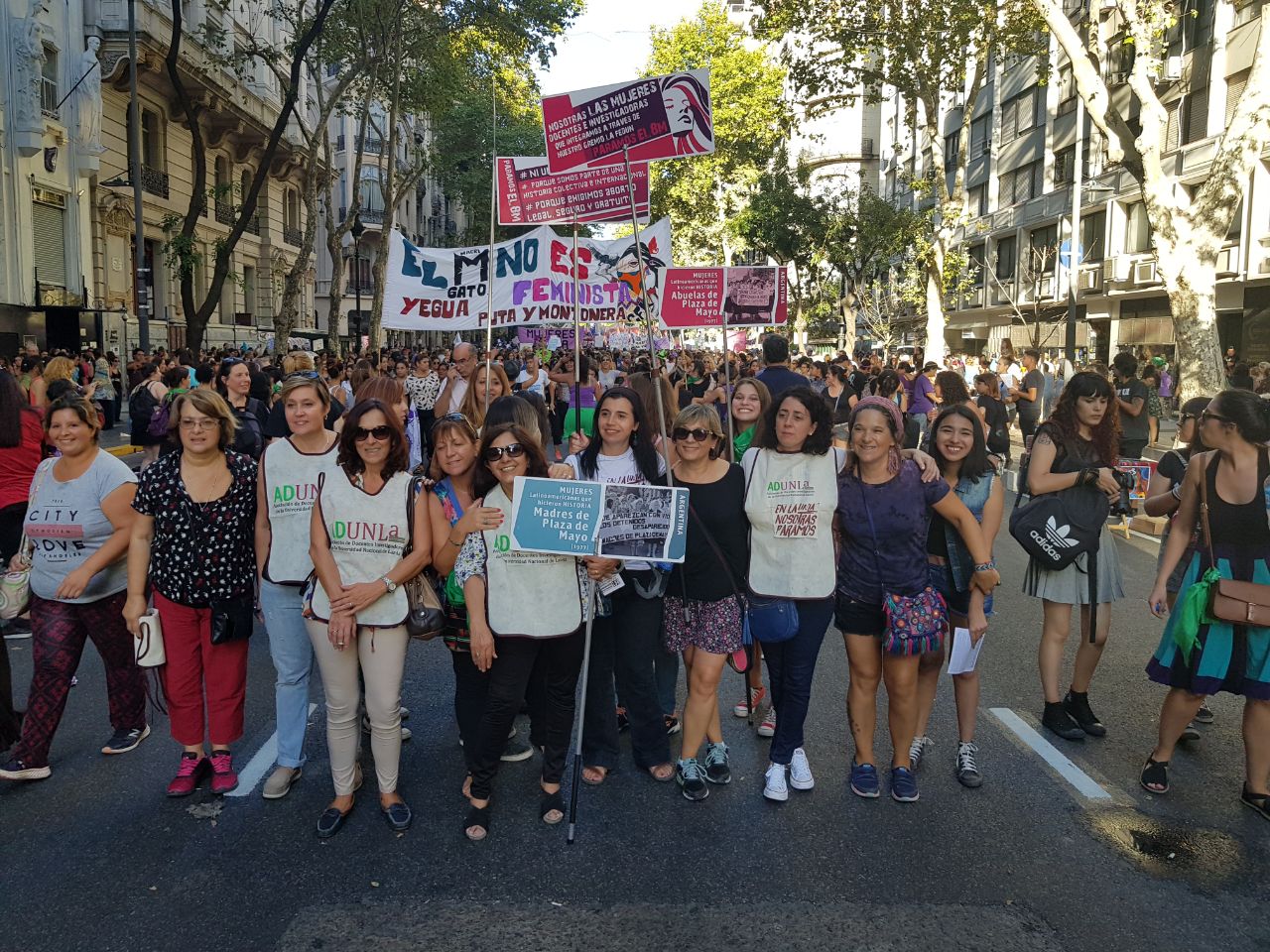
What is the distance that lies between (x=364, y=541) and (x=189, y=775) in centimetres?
137

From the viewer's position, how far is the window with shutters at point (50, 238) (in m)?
23.3

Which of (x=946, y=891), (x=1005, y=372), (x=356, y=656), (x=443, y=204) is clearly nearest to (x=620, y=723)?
→ (x=356, y=656)

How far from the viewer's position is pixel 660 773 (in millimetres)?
4703

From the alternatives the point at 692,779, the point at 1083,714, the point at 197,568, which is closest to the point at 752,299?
the point at 1083,714

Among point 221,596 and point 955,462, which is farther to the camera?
point 955,462

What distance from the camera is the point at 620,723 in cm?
532

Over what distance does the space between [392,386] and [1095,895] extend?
4.63 m

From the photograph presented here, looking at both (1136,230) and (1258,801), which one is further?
Result: (1136,230)

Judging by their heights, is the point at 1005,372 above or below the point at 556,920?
above

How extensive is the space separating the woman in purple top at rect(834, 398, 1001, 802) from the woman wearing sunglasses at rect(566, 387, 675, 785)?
32.2 inches

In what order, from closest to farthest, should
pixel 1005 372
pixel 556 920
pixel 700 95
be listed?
pixel 556 920
pixel 700 95
pixel 1005 372

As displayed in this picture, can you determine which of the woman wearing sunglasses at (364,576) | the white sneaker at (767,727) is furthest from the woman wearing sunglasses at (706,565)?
the woman wearing sunglasses at (364,576)

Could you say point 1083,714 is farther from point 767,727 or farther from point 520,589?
point 520,589

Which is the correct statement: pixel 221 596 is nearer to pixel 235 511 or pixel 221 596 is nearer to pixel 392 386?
pixel 235 511
